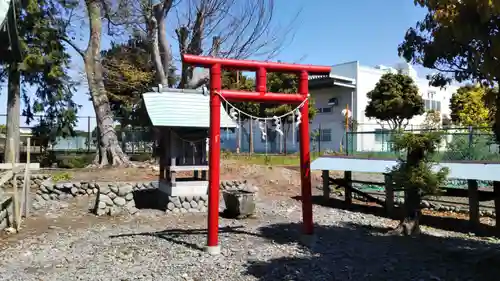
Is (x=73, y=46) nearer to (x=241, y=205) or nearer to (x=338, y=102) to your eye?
(x=241, y=205)

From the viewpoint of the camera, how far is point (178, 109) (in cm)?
1142

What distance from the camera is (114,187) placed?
39.0 feet

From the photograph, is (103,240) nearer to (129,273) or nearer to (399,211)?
(129,273)

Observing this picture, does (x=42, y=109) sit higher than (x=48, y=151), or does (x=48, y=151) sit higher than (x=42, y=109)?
(x=42, y=109)

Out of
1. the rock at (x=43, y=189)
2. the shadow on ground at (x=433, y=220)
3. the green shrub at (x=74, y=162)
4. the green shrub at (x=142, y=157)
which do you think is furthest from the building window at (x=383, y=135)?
the green shrub at (x=74, y=162)

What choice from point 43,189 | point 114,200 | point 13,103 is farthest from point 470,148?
point 13,103

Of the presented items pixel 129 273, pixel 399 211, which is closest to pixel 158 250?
pixel 129 273

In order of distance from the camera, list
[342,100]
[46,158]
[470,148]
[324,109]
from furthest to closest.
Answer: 1. [324,109]
2. [342,100]
3. [46,158]
4. [470,148]

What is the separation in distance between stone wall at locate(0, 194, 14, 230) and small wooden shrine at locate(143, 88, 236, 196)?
3.64m

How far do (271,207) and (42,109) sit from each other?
45.9ft

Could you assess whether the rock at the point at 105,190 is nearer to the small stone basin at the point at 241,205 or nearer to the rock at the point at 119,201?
the rock at the point at 119,201

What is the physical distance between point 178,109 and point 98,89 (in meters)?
9.55

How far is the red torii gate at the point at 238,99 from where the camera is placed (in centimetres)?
758

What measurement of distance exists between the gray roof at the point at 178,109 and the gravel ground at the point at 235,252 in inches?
93.5
